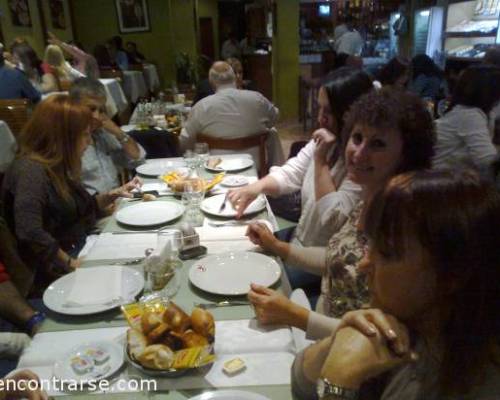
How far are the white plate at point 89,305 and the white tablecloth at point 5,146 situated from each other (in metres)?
2.02

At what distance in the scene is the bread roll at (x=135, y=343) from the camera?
88 centimetres

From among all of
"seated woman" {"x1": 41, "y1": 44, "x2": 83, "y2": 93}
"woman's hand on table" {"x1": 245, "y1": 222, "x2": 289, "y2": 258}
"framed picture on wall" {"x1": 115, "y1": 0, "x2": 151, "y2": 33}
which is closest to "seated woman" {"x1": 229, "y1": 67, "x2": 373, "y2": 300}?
"woman's hand on table" {"x1": 245, "y1": 222, "x2": 289, "y2": 258}

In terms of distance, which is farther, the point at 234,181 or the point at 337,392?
the point at 234,181

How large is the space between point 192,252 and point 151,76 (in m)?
7.77

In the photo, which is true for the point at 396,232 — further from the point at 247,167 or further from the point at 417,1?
the point at 417,1

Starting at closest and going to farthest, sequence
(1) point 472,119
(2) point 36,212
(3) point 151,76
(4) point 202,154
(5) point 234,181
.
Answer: (2) point 36,212, (5) point 234,181, (4) point 202,154, (1) point 472,119, (3) point 151,76

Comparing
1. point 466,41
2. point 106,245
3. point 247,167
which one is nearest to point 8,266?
point 106,245

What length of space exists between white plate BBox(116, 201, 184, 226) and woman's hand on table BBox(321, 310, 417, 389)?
1.14 meters

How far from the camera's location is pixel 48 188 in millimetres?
1728

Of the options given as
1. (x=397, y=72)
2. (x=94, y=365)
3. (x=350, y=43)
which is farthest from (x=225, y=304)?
(x=350, y=43)

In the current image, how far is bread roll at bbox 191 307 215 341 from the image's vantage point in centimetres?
93

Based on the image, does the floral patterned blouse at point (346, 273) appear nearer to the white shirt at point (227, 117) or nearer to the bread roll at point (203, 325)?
the bread roll at point (203, 325)

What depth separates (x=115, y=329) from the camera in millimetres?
1033

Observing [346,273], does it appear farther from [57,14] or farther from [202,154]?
[57,14]
